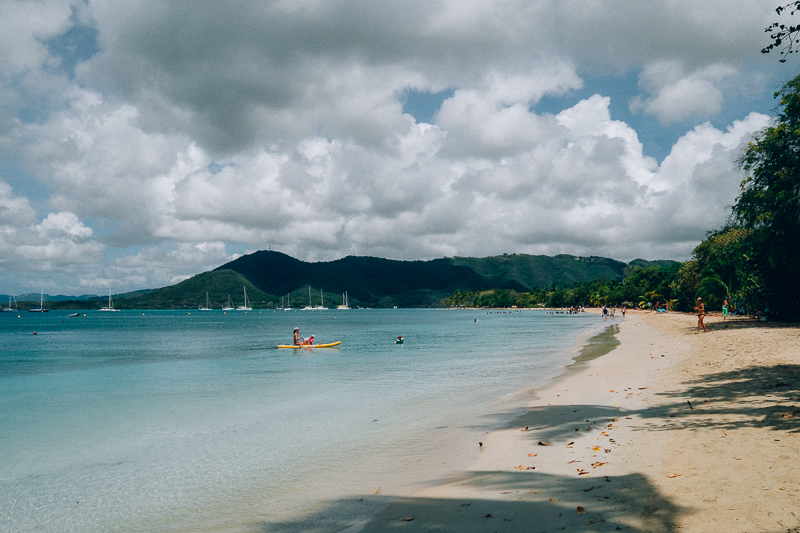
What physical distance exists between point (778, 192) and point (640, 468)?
25985 mm

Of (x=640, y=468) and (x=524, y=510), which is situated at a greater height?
(x=640, y=468)

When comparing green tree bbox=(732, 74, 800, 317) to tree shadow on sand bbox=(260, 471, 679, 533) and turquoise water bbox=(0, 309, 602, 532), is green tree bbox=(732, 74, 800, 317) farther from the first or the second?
tree shadow on sand bbox=(260, 471, 679, 533)

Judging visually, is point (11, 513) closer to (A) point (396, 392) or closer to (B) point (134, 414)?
(B) point (134, 414)

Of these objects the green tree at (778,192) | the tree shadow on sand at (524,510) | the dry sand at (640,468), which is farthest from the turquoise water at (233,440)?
the green tree at (778,192)

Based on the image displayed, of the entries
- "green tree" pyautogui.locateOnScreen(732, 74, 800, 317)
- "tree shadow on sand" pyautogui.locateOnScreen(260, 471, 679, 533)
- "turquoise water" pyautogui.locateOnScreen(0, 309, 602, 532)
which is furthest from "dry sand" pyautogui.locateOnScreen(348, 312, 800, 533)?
"green tree" pyautogui.locateOnScreen(732, 74, 800, 317)

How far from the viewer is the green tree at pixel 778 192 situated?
25.4m

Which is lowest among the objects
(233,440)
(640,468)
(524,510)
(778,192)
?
(233,440)

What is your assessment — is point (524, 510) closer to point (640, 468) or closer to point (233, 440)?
point (640, 468)

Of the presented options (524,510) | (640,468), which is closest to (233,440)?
(524,510)

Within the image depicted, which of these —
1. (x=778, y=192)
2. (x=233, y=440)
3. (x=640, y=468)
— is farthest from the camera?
(x=778, y=192)

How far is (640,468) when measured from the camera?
23.6 feet

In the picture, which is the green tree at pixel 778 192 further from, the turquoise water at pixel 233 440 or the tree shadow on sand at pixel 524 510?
the tree shadow on sand at pixel 524 510

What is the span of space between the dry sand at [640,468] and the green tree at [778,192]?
16.6 m

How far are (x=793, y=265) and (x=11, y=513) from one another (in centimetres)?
3657
